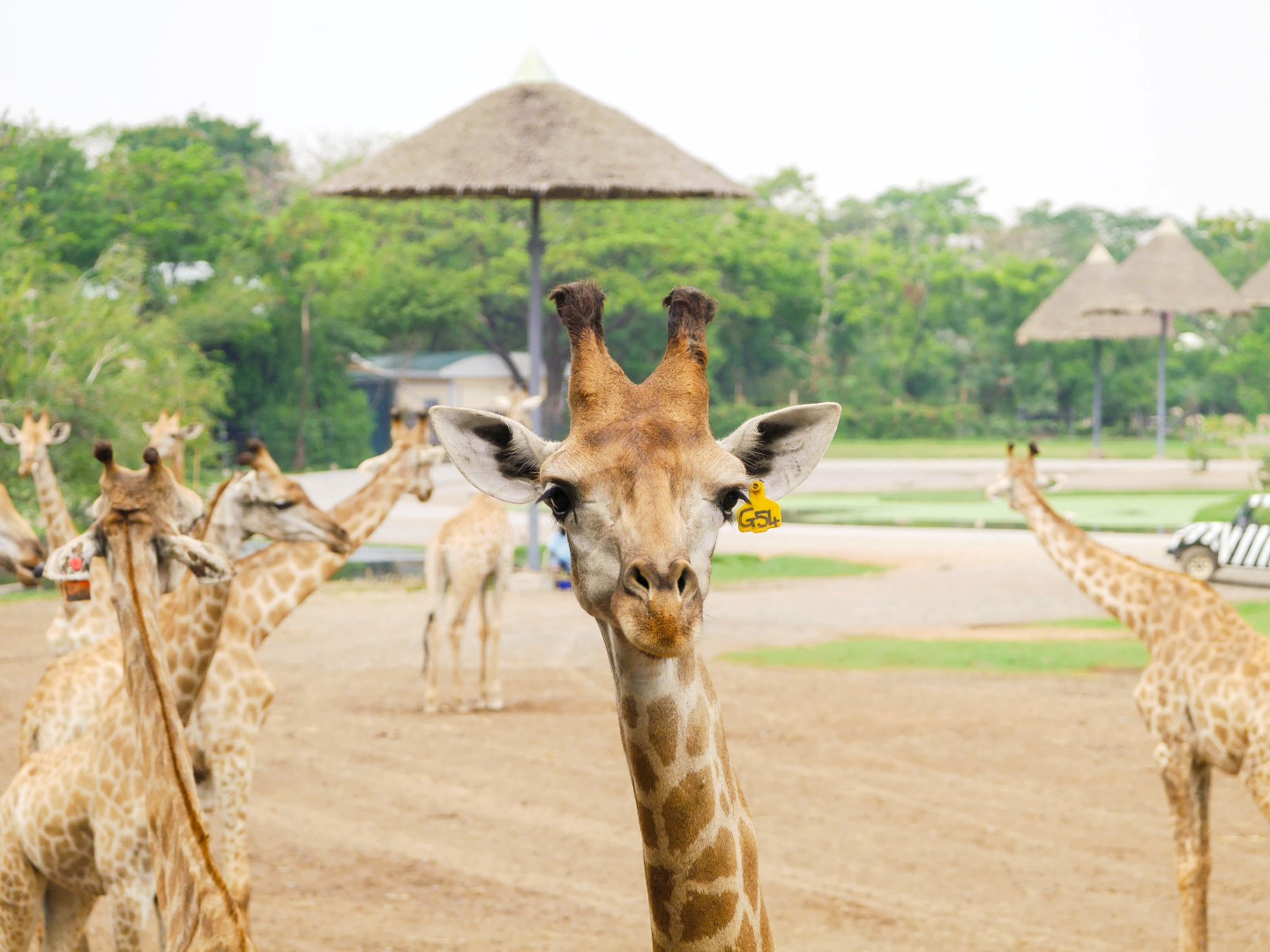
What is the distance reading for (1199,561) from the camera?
18891 mm

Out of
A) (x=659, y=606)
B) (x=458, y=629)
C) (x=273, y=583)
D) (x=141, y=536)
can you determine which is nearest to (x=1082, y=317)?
(x=458, y=629)

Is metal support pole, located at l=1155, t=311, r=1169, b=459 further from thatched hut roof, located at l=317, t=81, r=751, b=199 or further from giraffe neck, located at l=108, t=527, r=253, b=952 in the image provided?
giraffe neck, located at l=108, t=527, r=253, b=952

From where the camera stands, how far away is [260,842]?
28.3ft

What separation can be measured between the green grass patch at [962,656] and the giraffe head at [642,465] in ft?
35.4

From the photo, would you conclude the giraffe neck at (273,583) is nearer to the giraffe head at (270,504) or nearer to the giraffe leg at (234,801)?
the giraffe leg at (234,801)

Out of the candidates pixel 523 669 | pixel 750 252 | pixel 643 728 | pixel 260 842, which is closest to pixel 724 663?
pixel 523 669

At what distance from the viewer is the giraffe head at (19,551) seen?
21.0ft

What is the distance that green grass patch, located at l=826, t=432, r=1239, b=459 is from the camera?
2010 inches

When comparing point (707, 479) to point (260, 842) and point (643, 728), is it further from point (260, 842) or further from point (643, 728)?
point (260, 842)

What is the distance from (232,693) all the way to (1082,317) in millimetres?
49574

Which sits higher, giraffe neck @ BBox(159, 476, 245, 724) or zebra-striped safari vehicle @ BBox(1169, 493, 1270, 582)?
giraffe neck @ BBox(159, 476, 245, 724)

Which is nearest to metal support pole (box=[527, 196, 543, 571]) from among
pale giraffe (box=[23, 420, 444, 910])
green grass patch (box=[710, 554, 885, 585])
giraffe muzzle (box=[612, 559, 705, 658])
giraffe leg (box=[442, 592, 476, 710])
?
green grass patch (box=[710, 554, 885, 585])

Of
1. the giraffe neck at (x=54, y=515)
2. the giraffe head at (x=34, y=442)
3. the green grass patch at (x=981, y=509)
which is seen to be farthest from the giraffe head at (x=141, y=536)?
the green grass patch at (x=981, y=509)

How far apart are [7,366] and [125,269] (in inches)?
499
